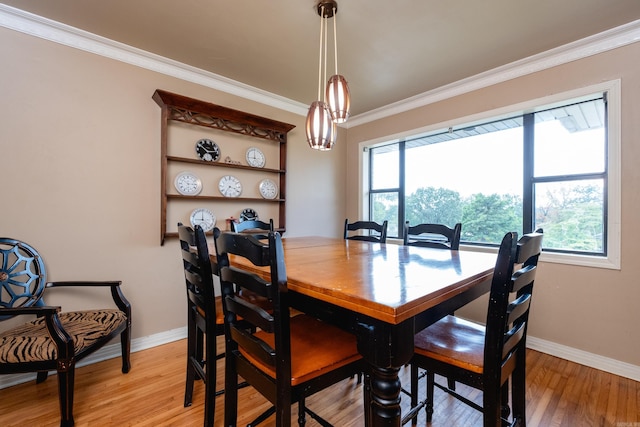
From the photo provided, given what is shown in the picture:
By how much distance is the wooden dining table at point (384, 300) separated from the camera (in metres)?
0.84

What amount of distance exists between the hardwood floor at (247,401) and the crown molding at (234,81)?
2388mm

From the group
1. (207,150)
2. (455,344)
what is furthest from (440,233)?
(207,150)

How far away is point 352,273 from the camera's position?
1.15 meters

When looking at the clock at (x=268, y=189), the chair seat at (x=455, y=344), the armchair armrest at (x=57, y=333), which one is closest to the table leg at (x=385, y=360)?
the chair seat at (x=455, y=344)

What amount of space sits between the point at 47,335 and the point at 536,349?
3486 mm

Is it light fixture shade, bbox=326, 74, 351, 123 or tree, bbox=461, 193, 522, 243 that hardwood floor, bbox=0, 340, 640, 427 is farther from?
light fixture shade, bbox=326, 74, 351, 123

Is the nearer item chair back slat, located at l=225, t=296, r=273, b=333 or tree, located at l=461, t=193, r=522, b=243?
chair back slat, located at l=225, t=296, r=273, b=333

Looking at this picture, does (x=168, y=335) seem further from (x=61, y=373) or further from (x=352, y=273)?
(x=352, y=273)

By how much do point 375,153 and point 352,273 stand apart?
310 cm

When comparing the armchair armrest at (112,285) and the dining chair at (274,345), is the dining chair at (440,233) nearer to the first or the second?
the dining chair at (274,345)

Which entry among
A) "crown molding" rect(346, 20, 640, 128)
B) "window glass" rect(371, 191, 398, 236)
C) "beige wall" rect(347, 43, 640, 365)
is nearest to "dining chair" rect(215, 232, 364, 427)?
"beige wall" rect(347, 43, 640, 365)

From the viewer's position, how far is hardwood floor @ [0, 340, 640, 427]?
1.53 metres

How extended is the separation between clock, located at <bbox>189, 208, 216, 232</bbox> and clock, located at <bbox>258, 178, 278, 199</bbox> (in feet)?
1.94

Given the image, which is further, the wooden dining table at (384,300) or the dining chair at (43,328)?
the dining chair at (43,328)
